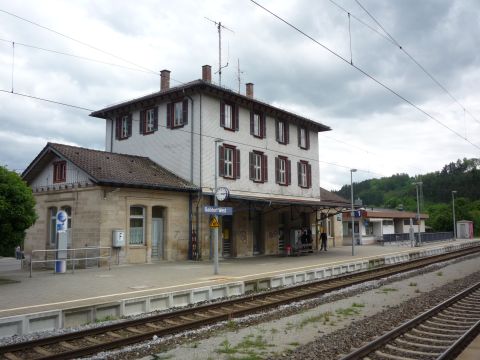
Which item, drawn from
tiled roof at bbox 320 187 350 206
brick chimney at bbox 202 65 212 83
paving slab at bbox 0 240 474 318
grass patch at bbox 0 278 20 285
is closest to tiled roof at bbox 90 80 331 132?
brick chimney at bbox 202 65 212 83

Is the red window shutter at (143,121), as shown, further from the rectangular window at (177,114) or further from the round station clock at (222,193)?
the round station clock at (222,193)

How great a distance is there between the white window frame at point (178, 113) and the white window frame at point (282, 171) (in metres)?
7.99

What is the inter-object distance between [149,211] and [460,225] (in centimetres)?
4815

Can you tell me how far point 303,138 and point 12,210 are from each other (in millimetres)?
22310

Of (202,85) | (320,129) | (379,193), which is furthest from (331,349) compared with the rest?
(379,193)

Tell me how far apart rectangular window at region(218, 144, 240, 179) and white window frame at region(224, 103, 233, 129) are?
1.25 m

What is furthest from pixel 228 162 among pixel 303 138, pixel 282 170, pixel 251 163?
pixel 303 138

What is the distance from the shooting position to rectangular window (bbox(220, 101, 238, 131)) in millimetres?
25797

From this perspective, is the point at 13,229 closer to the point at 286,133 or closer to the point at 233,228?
the point at 233,228

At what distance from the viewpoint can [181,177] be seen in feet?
81.0

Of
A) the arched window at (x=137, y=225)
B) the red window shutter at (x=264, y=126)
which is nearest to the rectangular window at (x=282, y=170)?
the red window shutter at (x=264, y=126)

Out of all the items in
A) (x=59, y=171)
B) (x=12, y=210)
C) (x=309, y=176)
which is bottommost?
(x=12, y=210)

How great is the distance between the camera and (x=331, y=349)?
7723 mm

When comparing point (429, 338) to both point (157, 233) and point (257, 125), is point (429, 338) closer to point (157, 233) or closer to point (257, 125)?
point (157, 233)
